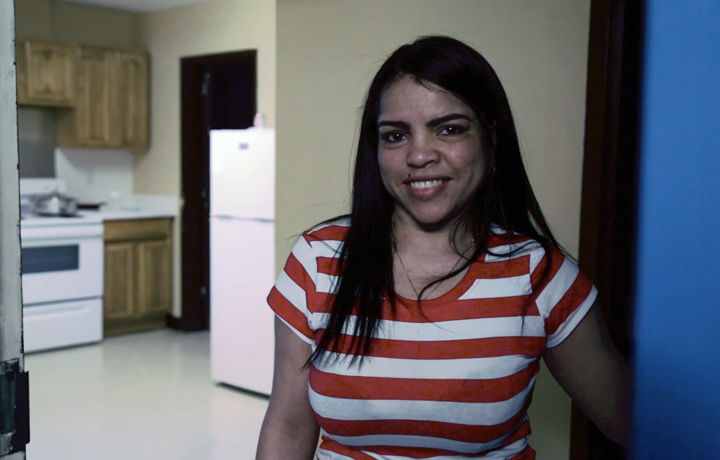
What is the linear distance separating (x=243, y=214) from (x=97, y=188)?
228 cm

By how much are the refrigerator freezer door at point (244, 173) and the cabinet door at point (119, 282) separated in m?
1.53

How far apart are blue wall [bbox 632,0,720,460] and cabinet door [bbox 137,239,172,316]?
5.35 meters

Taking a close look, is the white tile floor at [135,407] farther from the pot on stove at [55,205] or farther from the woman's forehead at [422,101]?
the woman's forehead at [422,101]

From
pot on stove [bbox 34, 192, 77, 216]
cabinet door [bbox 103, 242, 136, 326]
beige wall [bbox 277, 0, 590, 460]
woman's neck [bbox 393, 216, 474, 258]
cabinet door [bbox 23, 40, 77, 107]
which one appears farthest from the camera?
cabinet door [bbox 103, 242, 136, 326]

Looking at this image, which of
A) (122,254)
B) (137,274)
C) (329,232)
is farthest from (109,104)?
(329,232)

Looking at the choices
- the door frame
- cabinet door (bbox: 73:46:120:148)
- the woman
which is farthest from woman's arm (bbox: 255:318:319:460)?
cabinet door (bbox: 73:46:120:148)

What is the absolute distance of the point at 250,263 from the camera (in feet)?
12.7

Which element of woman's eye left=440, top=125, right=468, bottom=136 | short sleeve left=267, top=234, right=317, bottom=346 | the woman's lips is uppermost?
woman's eye left=440, top=125, right=468, bottom=136

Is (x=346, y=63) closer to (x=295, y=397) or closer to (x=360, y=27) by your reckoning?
(x=360, y=27)

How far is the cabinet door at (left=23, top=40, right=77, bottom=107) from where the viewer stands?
192 inches

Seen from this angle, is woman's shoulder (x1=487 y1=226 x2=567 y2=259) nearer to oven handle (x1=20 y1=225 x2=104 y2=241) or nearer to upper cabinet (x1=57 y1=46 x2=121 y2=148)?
oven handle (x1=20 y1=225 x2=104 y2=241)

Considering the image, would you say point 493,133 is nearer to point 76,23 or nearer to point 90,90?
point 90,90

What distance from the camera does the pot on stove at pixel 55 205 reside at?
497cm

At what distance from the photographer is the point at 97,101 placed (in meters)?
5.30
